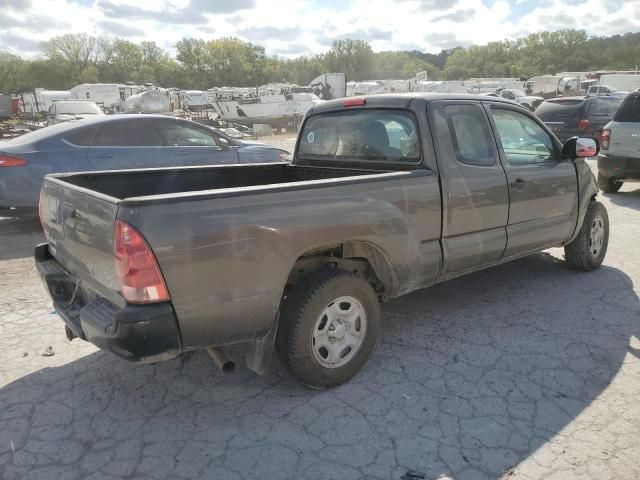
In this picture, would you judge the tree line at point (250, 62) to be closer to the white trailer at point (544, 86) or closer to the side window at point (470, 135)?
the white trailer at point (544, 86)

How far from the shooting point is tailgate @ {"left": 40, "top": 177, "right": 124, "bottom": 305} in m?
2.53

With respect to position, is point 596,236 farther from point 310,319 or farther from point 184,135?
point 184,135

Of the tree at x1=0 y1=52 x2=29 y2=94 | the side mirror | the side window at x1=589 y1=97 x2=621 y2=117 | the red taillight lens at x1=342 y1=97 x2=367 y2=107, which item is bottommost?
the side window at x1=589 y1=97 x2=621 y2=117

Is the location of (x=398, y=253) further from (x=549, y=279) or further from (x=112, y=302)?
(x=549, y=279)

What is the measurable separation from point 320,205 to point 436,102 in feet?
4.83

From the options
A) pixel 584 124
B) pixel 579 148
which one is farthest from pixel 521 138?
pixel 584 124

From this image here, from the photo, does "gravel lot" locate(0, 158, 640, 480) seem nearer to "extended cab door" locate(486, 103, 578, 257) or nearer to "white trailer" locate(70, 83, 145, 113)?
"extended cab door" locate(486, 103, 578, 257)

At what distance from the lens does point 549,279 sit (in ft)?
16.7

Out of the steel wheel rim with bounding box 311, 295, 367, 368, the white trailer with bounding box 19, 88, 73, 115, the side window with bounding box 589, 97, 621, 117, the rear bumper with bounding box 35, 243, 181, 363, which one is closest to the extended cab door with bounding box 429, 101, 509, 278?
the steel wheel rim with bounding box 311, 295, 367, 368

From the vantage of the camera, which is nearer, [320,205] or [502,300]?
[320,205]

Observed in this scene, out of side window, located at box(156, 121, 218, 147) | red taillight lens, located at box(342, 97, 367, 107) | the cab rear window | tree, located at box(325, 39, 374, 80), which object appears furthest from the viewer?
tree, located at box(325, 39, 374, 80)

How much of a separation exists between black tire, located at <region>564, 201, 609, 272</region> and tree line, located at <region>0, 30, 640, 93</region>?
91256 mm

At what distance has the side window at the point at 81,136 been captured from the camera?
682 centimetres

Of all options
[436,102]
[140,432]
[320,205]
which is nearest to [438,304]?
[436,102]
